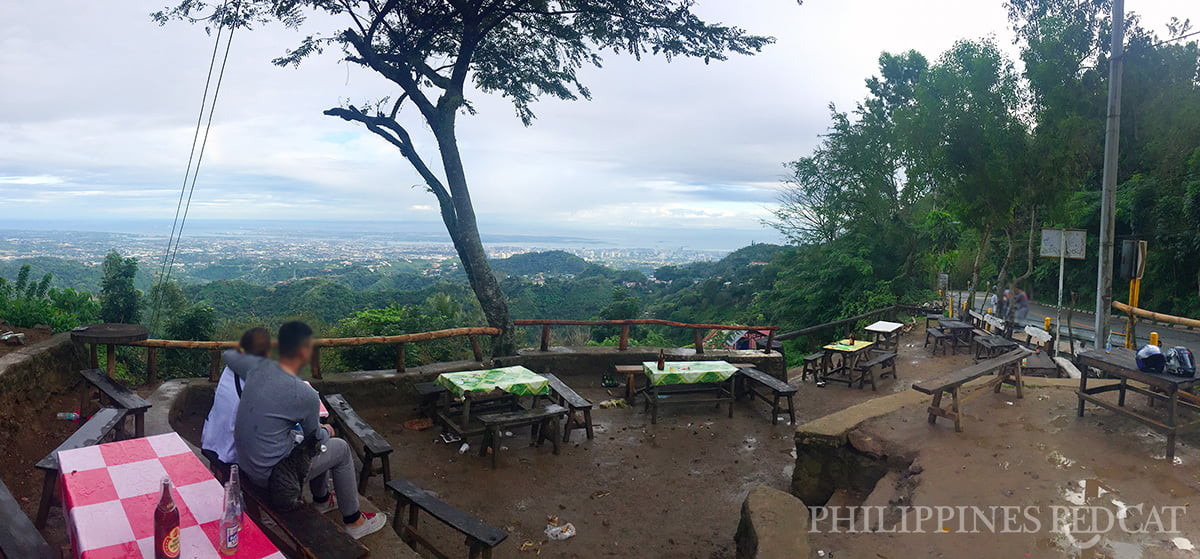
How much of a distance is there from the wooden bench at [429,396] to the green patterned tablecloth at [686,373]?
227cm

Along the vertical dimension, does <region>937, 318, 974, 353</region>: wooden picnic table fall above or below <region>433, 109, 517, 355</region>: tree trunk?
below

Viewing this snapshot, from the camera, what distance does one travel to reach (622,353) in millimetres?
8086

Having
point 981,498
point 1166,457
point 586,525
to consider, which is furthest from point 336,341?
Result: point 1166,457

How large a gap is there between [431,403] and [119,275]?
241 inches

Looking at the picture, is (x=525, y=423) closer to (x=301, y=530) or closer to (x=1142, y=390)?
(x=301, y=530)

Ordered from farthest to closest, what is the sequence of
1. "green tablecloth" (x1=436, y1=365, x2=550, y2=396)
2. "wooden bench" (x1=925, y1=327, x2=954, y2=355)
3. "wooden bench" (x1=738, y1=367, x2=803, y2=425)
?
"wooden bench" (x1=925, y1=327, x2=954, y2=355) → "wooden bench" (x1=738, y1=367, x2=803, y2=425) → "green tablecloth" (x1=436, y1=365, x2=550, y2=396)

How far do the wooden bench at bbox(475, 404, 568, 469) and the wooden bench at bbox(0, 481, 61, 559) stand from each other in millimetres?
3054

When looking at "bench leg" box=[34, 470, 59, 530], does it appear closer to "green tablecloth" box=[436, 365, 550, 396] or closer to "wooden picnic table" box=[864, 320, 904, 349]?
"green tablecloth" box=[436, 365, 550, 396]

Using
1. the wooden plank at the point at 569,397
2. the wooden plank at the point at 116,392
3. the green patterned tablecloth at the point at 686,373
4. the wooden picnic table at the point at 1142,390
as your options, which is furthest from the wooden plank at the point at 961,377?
the wooden plank at the point at 116,392

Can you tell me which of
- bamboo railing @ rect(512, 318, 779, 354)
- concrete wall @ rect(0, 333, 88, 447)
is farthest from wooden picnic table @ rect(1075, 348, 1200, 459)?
concrete wall @ rect(0, 333, 88, 447)

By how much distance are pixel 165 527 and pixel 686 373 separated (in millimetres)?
5281

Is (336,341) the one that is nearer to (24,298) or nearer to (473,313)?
(24,298)

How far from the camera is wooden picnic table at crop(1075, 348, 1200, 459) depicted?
4340mm

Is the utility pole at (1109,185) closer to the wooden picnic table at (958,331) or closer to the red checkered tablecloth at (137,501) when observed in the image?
the wooden picnic table at (958,331)
